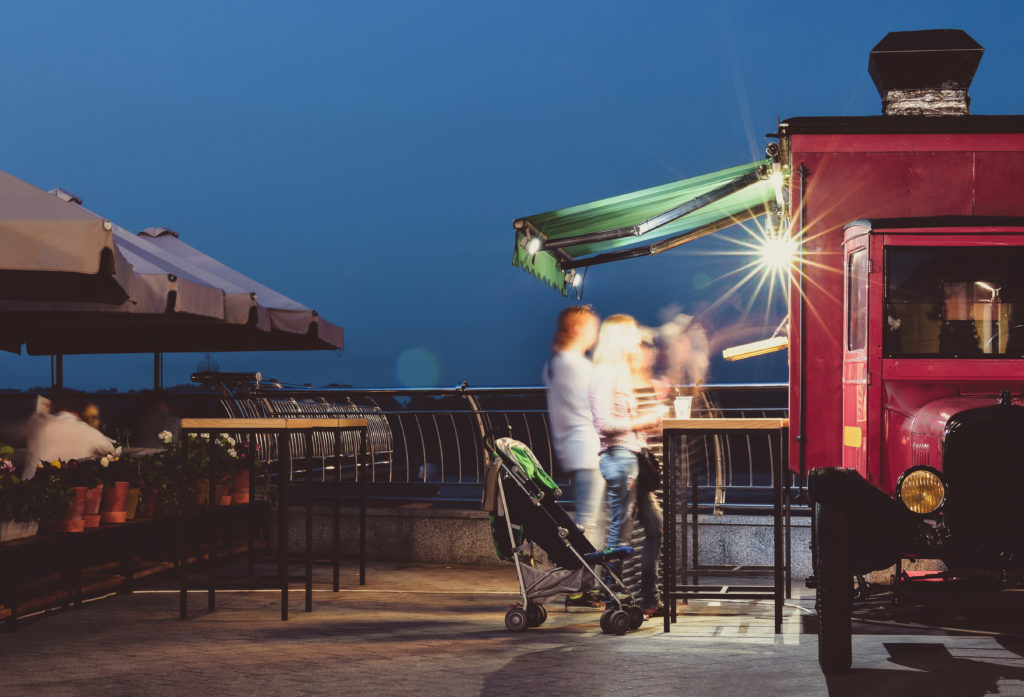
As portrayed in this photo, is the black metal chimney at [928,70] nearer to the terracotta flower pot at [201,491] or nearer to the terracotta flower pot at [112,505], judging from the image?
the terracotta flower pot at [201,491]

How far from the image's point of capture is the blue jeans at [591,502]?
7.05 meters

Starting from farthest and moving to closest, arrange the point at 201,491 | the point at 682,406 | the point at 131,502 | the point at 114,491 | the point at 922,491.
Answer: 1. the point at 201,491
2. the point at 131,502
3. the point at 114,491
4. the point at 682,406
5. the point at 922,491

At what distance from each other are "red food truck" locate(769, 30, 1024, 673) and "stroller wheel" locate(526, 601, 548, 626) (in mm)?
1779

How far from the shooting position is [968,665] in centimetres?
527

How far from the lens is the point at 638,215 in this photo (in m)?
8.61

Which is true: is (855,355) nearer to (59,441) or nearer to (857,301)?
(857,301)

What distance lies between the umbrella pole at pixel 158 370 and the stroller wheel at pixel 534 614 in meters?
7.44

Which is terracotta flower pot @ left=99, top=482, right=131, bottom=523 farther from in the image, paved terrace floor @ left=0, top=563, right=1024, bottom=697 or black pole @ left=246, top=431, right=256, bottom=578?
black pole @ left=246, top=431, right=256, bottom=578

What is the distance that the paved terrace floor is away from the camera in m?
4.95

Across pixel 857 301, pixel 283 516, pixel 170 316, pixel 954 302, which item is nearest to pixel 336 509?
pixel 283 516

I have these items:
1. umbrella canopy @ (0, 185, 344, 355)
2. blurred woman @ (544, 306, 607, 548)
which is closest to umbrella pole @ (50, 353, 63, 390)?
umbrella canopy @ (0, 185, 344, 355)

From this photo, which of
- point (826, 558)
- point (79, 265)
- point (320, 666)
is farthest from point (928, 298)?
point (79, 265)

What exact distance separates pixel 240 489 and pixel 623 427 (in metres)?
4.32

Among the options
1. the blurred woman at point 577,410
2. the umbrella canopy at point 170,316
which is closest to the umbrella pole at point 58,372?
the umbrella canopy at point 170,316
